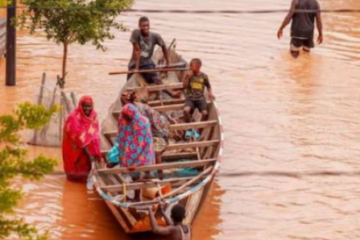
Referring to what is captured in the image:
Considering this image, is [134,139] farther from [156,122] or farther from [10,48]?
[10,48]

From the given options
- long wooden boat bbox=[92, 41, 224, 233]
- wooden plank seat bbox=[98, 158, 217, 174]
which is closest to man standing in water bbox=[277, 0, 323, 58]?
long wooden boat bbox=[92, 41, 224, 233]

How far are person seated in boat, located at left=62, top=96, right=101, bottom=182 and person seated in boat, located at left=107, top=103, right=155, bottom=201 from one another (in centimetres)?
83

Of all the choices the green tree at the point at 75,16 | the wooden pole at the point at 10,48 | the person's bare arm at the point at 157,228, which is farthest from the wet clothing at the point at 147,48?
the person's bare arm at the point at 157,228

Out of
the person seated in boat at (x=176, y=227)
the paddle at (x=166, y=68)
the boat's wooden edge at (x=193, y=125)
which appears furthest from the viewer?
the paddle at (x=166, y=68)

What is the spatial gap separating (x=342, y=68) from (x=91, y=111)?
28.1ft

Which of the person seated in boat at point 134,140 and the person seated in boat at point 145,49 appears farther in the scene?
the person seated in boat at point 145,49

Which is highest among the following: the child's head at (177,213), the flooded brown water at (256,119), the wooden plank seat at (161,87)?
the wooden plank seat at (161,87)

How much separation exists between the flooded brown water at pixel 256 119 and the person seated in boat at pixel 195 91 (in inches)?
37.2

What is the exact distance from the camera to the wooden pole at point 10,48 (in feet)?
56.0

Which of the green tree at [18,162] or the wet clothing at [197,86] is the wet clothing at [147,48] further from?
the green tree at [18,162]

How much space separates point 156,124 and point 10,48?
543 cm

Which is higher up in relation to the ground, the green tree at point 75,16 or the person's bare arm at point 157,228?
the green tree at point 75,16

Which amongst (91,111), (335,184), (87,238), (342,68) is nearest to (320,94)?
(342,68)

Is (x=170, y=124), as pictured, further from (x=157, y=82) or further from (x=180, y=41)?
(x=180, y=41)
